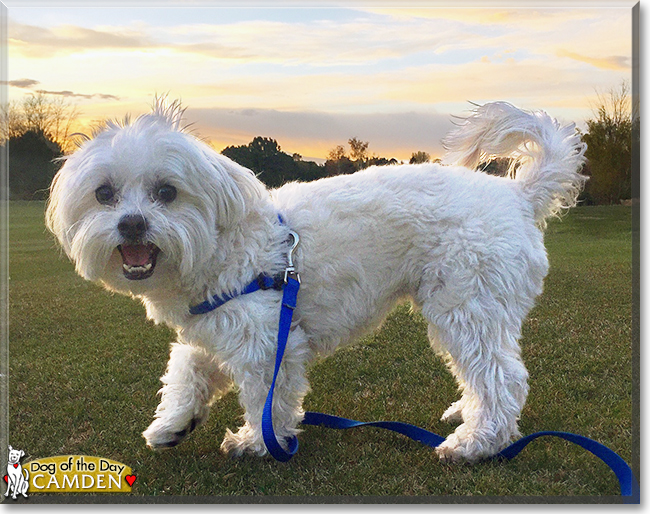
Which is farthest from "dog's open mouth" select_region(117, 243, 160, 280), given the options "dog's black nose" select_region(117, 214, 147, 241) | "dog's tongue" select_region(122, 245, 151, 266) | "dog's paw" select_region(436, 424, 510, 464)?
"dog's paw" select_region(436, 424, 510, 464)

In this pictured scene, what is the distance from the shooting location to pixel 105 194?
2.84m

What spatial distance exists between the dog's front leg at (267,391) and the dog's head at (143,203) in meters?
0.63

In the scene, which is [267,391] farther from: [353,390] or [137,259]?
[353,390]

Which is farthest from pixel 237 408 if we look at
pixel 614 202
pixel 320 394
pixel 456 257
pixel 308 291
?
pixel 614 202

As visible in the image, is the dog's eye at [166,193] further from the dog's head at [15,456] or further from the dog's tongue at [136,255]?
the dog's head at [15,456]

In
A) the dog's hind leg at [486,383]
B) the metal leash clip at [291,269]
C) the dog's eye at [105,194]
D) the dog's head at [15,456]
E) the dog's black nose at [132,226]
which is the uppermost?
the dog's eye at [105,194]

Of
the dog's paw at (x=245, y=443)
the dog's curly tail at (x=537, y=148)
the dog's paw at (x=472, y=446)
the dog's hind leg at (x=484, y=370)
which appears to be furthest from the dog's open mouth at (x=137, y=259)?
the dog's curly tail at (x=537, y=148)

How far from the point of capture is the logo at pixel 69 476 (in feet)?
9.29

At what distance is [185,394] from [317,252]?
112cm

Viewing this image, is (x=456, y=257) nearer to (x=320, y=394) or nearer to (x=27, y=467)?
(x=320, y=394)

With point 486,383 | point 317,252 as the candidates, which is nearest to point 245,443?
point 317,252

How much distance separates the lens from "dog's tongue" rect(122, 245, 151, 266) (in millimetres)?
2812

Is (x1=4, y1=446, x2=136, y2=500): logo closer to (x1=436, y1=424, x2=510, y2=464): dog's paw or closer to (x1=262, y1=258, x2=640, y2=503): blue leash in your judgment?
(x1=262, y1=258, x2=640, y2=503): blue leash

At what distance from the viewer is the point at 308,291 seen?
325cm
